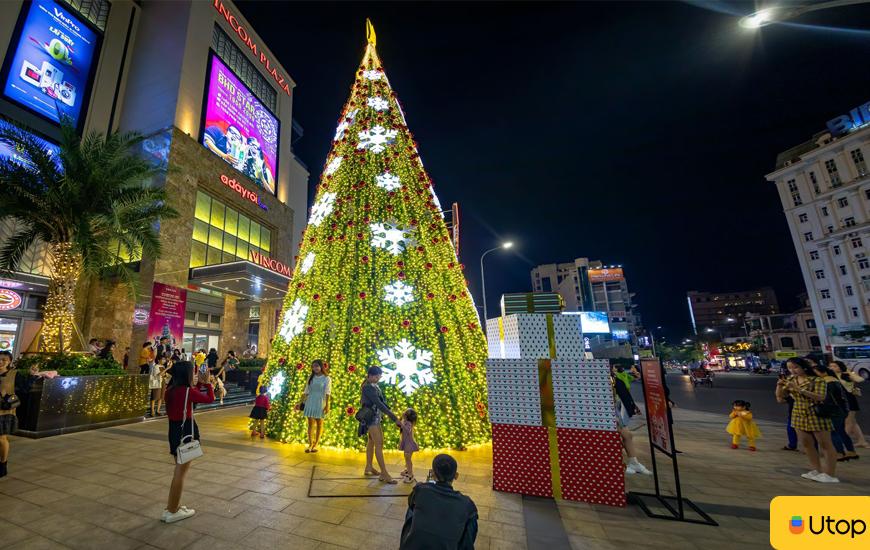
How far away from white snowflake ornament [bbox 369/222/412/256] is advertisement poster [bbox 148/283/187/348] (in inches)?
531

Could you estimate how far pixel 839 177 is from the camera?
135 ft

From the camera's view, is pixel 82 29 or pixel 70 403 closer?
pixel 70 403

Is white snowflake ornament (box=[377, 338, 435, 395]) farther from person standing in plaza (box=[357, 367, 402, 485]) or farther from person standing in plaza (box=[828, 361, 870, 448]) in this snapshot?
person standing in plaza (box=[828, 361, 870, 448])

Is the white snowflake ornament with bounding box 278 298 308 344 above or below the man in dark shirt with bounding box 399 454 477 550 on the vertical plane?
above

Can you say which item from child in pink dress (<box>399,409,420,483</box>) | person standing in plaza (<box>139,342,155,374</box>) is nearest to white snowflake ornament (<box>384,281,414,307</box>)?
child in pink dress (<box>399,409,420,483</box>)

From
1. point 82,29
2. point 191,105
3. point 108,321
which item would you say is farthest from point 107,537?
point 82,29

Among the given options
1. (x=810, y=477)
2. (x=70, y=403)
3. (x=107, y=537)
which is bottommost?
(x=810, y=477)

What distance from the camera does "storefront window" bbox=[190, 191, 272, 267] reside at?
19.0 meters

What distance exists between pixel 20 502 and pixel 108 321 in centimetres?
1420

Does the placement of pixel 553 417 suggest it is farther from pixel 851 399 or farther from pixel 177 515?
pixel 851 399

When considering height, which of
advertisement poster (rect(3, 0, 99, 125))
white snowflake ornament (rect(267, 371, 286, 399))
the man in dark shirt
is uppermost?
advertisement poster (rect(3, 0, 99, 125))

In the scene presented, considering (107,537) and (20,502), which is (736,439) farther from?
(20,502)

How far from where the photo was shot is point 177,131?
1769 cm

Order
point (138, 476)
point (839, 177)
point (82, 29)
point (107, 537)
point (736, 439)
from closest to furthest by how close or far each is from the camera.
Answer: point (107, 537), point (138, 476), point (736, 439), point (82, 29), point (839, 177)
